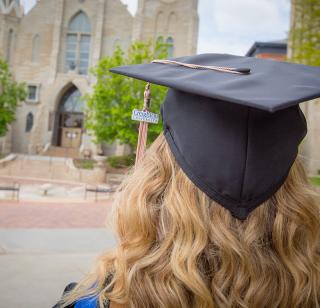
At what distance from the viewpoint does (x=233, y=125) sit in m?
1.39

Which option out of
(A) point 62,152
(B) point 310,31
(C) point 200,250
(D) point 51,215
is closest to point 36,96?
(A) point 62,152

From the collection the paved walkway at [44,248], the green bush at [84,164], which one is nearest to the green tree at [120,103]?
the green bush at [84,164]

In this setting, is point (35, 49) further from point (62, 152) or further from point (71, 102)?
point (62, 152)

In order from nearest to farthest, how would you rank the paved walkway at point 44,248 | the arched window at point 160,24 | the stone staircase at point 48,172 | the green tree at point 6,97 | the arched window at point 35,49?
1. the paved walkway at point 44,248
2. the stone staircase at point 48,172
3. the green tree at point 6,97
4. the arched window at point 160,24
5. the arched window at point 35,49

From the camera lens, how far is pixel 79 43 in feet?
119

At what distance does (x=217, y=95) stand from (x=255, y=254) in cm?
57

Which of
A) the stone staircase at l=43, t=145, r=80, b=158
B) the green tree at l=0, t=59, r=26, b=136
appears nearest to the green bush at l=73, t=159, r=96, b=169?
the stone staircase at l=43, t=145, r=80, b=158

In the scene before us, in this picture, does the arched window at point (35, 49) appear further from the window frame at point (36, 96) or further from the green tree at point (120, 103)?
the green tree at point (120, 103)

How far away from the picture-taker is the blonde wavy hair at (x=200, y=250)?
120 cm

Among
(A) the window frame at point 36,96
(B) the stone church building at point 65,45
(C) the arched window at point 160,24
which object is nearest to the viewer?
(B) the stone church building at point 65,45

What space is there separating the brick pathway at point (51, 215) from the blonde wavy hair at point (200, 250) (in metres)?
7.57

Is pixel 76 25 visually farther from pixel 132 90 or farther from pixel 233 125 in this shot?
pixel 233 125

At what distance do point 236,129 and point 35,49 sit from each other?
38319 millimetres

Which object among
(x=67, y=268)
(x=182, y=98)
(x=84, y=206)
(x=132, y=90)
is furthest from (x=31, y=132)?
(x=182, y=98)
